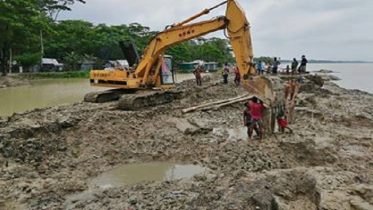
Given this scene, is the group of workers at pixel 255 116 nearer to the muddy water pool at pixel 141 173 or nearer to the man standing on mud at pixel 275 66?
the muddy water pool at pixel 141 173

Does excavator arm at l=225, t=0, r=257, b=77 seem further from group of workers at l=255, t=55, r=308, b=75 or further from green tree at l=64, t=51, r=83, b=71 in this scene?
green tree at l=64, t=51, r=83, b=71

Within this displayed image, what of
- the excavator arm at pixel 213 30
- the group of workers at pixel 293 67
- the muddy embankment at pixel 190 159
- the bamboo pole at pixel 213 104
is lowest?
the muddy embankment at pixel 190 159

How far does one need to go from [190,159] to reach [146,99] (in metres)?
6.38

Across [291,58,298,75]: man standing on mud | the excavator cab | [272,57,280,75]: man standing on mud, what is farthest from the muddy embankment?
[272,57,280,75]: man standing on mud

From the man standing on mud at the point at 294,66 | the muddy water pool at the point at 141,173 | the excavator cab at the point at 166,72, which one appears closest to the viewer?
the muddy water pool at the point at 141,173

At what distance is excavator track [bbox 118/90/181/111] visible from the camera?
13914 mm

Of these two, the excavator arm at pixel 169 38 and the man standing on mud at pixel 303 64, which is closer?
the excavator arm at pixel 169 38

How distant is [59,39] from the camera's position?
5275cm

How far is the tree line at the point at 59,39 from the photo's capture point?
34.2 meters

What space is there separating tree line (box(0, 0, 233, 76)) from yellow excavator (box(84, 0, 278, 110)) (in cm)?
1214

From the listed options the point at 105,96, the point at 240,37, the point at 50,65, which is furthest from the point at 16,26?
the point at 240,37

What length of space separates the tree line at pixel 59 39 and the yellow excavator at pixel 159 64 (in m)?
12.1

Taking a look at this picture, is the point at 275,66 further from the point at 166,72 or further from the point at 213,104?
the point at 213,104

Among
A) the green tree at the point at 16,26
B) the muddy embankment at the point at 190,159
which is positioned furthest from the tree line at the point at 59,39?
the muddy embankment at the point at 190,159
